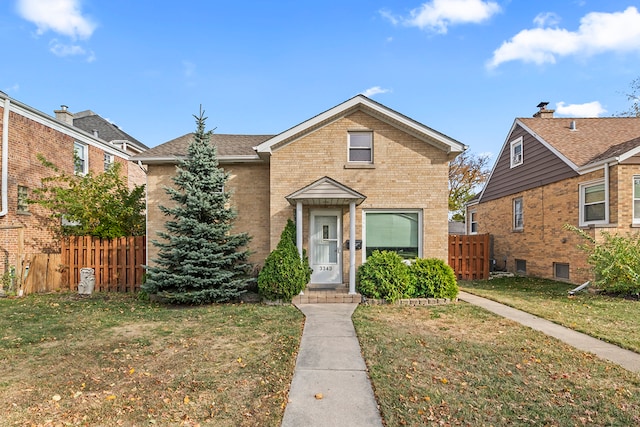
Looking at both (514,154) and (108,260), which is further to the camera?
(514,154)

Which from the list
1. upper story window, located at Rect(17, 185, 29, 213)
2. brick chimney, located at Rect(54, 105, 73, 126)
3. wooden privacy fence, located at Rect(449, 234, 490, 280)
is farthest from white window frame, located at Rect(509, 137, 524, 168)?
brick chimney, located at Rect(54, 105, 73, 126)

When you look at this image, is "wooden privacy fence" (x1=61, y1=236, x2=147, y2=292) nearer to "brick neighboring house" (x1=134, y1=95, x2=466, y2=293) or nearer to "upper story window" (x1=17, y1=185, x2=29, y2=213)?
"upper story window" (x1=17, y1=185, x2=29, y2=213)

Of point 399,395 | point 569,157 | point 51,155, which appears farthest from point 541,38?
point 51,155

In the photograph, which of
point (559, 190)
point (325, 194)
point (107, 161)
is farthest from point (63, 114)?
point (559, 190)

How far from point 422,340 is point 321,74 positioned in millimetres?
11156

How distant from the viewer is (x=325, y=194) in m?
9.13

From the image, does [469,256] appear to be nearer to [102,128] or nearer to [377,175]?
[377,175]

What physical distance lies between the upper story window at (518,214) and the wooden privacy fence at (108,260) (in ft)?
52.3

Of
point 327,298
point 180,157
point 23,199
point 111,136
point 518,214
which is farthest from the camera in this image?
point 111,136

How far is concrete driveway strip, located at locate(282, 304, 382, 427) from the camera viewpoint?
3.39 meters

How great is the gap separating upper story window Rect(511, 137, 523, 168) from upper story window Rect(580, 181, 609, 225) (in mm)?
4003

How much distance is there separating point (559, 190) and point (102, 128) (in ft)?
86.1

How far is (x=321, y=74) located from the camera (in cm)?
1343

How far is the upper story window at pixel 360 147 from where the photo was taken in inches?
403
